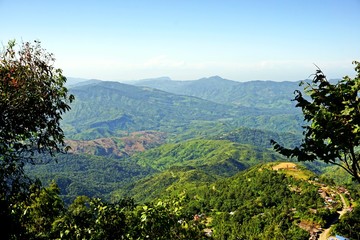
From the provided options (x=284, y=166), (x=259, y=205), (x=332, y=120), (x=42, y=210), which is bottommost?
(x=259, y=205)

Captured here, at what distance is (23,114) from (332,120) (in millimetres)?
11265

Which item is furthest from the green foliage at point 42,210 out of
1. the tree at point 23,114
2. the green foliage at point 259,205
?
the green foliage at point 259,205

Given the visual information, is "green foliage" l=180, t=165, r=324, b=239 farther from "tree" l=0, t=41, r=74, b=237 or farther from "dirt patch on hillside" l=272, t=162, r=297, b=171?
"tree" l=0, t=41, r=74, b=237

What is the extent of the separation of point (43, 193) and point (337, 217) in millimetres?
77941

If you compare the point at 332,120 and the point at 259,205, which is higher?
the point at 332,120

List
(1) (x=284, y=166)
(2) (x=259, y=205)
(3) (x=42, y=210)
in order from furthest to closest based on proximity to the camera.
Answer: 1. (1) (x=284, y=166)
2. (2) (x=259, y=205)
3. (3) (x=42, y=210)

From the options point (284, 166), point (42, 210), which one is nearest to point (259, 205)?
point (284, 166)

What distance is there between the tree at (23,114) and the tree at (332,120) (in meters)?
9.37

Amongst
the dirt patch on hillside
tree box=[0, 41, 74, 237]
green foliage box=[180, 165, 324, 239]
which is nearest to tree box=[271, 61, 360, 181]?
tree box=[0, 41, 74, 237]

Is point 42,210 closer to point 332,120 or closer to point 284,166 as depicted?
point 332,120

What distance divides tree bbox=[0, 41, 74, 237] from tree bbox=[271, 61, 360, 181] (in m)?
9.37

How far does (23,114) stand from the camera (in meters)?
11.7

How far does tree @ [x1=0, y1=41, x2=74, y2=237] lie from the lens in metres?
11.3

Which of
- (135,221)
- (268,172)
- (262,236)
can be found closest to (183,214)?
(135,221)
